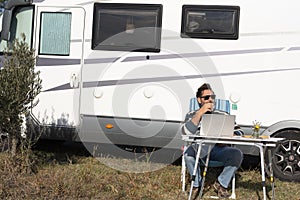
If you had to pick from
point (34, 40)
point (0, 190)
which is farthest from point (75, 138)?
point (0, 190)

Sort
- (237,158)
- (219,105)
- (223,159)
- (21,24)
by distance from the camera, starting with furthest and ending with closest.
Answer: (21,24) → (219,105) → (223,159) → (237,158)

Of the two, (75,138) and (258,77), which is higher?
(258,77)

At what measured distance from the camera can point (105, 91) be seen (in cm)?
686

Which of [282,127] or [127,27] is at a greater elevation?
[127,27]

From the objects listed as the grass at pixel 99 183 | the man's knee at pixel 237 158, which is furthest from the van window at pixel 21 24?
the man's knee at pixel 237 158

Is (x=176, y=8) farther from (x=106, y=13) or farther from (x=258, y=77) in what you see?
(x=258, y=77)

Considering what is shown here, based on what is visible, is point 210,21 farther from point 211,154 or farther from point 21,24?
point 21,24

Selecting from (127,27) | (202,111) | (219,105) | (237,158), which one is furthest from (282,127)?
(127,27)

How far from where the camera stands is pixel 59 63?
698 cm

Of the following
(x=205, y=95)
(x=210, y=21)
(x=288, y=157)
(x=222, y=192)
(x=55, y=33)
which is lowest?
(x=222, y=192)

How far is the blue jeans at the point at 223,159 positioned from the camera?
545cm

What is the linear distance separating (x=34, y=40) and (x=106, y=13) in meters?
1.19

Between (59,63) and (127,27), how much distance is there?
1177mm

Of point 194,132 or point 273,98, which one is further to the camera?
point 273,98
